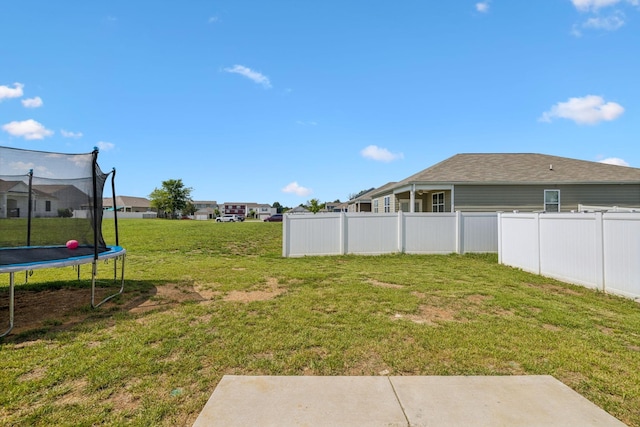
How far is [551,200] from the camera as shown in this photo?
1359 cm

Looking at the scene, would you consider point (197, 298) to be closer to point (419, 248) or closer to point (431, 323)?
point (431, 323)

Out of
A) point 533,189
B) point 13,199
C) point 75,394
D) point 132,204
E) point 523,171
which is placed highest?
point 132,204

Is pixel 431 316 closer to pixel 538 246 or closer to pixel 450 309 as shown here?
pixel 450 309

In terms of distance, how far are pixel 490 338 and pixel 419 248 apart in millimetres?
7247

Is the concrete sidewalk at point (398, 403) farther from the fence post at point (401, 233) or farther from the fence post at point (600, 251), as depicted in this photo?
the fence post at point (401, 233)

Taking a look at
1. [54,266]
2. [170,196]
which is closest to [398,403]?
[54,266]

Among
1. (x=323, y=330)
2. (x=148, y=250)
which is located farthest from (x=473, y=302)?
(x=148, y=250)

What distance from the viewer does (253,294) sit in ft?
17.5

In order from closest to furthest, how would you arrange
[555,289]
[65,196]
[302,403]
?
[302,403]
[65,196]
[555,289]

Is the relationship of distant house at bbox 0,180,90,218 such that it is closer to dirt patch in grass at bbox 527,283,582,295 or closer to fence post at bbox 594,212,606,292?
dirt patch in grass at bbox 527,283,582,295

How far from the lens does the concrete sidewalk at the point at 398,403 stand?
1.99m

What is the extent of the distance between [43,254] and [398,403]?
5593 mm

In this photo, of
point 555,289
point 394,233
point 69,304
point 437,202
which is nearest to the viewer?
point 69,304

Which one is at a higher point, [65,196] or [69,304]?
[65,196]
